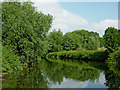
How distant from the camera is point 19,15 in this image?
46.0 ft

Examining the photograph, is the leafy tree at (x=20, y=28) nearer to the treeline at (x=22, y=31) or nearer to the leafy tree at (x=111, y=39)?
the treeline at (x=22, y=31)

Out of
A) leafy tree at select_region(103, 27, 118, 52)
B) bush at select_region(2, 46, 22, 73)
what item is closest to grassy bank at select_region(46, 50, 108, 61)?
leafy tree at select_region(103, 27, 118, 52)

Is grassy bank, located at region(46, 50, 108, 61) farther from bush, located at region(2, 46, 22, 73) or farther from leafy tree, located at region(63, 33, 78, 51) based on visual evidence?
bush, located at region(2, 46, 22, 73)

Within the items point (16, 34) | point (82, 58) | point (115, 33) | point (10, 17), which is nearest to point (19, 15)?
point (10, 17)

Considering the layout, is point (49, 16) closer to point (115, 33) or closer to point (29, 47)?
point (29, 47)

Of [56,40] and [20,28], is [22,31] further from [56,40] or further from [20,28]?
[56,40]

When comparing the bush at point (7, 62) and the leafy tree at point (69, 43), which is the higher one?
the leafy tree at point (69, 43)

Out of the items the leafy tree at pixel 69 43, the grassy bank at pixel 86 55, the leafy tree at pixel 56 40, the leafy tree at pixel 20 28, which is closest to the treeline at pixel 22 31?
the leafy tree at pixel 20 28

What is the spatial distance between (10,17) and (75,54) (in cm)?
1728

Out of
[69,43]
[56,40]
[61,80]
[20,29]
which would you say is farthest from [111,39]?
[69,43]

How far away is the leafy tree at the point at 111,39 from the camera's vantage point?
18.6 metres

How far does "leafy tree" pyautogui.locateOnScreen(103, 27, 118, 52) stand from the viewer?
61.2 feet

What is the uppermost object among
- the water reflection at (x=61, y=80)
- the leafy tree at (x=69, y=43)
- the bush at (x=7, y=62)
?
the leafy tree at (x=69, y=43)

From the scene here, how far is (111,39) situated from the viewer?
62.2ft
